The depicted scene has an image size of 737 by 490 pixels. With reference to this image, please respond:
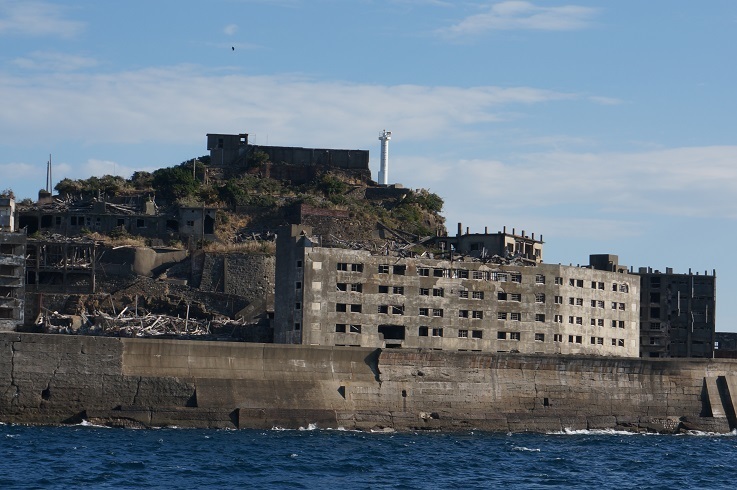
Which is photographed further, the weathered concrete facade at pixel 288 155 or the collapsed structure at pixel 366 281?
the weathered concrete facade at pixel 288 155

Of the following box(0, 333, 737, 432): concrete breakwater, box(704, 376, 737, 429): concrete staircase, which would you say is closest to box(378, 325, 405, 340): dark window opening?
box(0, 333, 737, 432): concrete breakwater

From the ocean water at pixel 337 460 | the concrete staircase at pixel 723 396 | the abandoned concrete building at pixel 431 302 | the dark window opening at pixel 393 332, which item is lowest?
the ocean water at pixel 337 460

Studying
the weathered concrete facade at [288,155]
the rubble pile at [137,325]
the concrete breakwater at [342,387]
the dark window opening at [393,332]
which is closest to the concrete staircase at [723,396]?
the concrete breakwater at [342,387]

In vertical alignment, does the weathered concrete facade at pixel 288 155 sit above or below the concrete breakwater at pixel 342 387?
above

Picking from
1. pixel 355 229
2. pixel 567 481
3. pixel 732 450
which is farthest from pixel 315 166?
pixel 567 481

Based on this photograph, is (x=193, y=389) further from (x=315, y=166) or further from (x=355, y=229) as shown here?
(x=315, y=166)

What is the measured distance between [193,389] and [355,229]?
31805 millimetres

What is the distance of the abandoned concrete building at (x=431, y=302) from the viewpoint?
8500 cm

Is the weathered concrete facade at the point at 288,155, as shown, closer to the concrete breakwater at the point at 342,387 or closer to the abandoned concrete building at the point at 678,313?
the abandoned concrete building at the point at 678,313

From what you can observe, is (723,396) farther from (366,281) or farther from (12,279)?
(12,279)

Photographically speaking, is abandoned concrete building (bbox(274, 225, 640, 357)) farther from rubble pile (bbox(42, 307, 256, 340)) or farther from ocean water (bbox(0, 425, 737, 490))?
Result: ocean water (bbox(0, 425, 737, 490))

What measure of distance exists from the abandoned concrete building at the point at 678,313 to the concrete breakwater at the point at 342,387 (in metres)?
24.3

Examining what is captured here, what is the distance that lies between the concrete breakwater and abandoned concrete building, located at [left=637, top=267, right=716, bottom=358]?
79.6 feet

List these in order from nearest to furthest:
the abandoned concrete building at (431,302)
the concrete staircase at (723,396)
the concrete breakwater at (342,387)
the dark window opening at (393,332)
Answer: the concrete breakwater at (342,387)
the abandoned concrete building at (431,302)
the dark window opening at (393,332)
the concrete staircase at (723,396)
